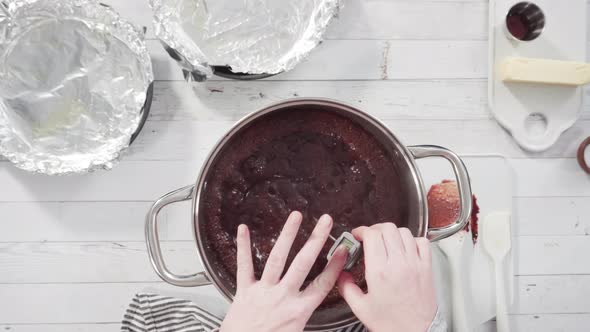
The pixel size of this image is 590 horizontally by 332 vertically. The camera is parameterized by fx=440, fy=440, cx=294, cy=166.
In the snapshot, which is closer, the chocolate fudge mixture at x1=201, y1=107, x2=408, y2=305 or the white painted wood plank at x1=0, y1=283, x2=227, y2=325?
the chocolate fudge mixture at x1=201, y1=107, x2=408, y2=305

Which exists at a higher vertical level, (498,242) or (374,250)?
(374,250)

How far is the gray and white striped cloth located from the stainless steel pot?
0.17 metres

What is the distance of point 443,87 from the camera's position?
73 cm

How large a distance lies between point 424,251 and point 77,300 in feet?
1.87

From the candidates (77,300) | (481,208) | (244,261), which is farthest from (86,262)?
(481,208)

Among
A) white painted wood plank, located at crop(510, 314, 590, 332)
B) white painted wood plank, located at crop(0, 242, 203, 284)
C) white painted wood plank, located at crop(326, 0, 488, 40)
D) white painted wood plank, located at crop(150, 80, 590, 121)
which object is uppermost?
white painted wood plank, located at crop(326, 0, 488, 40)

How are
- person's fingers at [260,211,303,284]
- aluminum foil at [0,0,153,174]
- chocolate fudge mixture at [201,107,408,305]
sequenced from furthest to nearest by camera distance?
1. aluminum foil at [0,0,153,174]
2. chocolate fudge mixture at [201,107,408,305]
3. person's fingers at [260,211,303,284]

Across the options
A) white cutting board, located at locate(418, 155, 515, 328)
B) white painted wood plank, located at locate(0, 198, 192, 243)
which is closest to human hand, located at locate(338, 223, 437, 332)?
white cutting board, located at locate(418, 155, 515, 328)

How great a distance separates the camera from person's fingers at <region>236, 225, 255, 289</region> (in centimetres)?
46

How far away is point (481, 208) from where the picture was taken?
720 millimetres

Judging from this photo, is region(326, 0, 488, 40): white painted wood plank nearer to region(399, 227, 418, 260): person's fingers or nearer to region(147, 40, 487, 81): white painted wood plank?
region(147, 40, 487, 81): white painted wood plank

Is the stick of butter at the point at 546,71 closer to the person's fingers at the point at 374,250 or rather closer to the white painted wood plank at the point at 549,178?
the white painted wood plank at the point at 549,178

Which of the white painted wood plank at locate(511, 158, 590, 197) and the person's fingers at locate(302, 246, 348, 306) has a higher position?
the person's fingers at locate(302, 246, 348, 306)

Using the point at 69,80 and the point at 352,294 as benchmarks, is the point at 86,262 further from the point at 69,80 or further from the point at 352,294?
the point at 352,294
